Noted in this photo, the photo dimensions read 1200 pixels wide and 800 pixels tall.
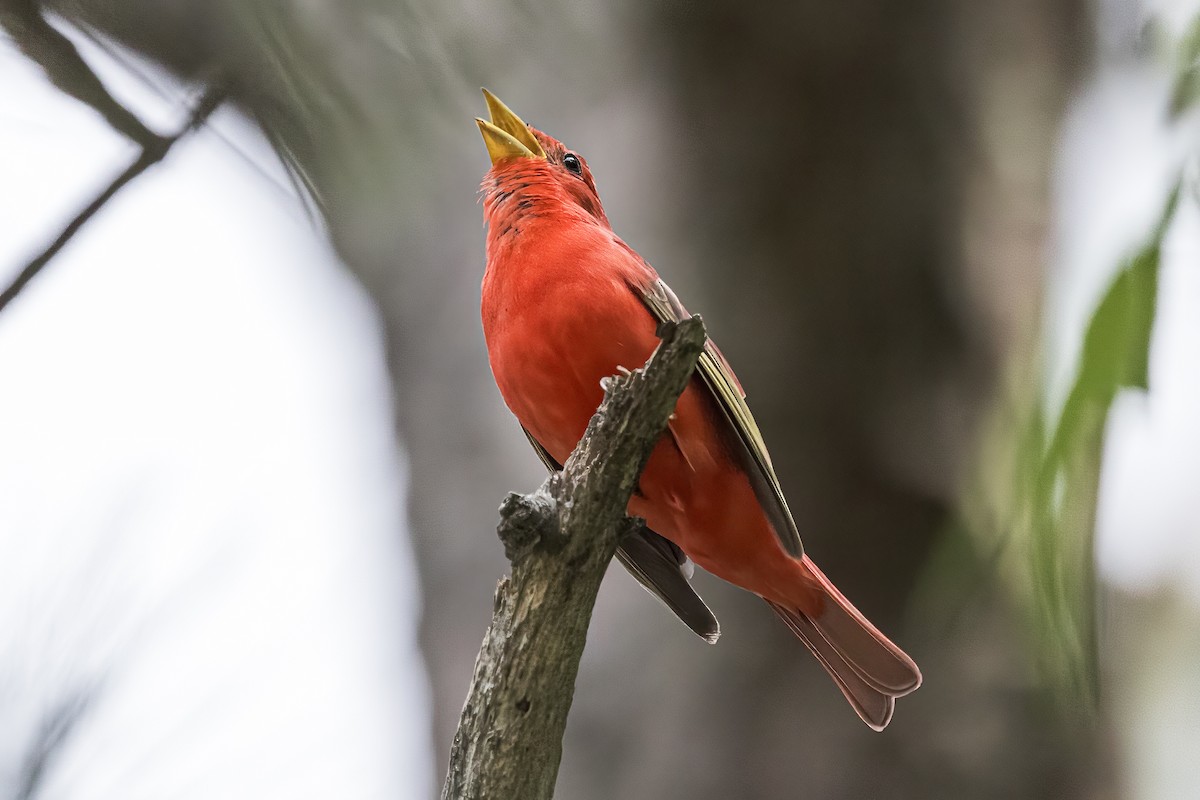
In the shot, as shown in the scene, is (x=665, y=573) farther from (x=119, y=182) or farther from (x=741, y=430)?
(x=119, y=182)

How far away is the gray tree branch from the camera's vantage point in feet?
3.38

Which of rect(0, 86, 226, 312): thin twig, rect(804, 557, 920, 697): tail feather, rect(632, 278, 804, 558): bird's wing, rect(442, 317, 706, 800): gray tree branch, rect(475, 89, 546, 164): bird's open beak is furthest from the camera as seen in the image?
rect(475, 89, 546, 164): bird's open beak

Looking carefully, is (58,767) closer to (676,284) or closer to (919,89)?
(676,284)

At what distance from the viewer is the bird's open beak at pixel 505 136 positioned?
187 cm

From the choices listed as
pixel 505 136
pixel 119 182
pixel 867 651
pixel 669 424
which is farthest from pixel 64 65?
pixel 867 651

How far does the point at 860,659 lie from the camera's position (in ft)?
5.83

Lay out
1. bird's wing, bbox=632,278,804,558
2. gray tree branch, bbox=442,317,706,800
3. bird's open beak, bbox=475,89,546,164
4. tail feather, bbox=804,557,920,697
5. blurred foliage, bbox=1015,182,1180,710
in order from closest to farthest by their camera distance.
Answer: blurred foliage, bbox=1015,182,1180,710 → gray tree branch, bbox=442,317,706,800 → bird's wing, bbox=632,278,804,558 → tail feather, bbox=804,557,920,697 → bird's open beak, bbox=475,89,546,164

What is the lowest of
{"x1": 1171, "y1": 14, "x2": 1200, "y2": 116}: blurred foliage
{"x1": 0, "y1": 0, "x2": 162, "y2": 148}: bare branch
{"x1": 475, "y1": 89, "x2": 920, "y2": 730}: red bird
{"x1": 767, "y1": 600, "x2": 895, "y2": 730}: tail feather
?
{"x1": 1171, "y1": 14, "x2": 1200, "y2": 116}: blurred foliage

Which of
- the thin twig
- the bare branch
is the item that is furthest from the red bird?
the bare branch

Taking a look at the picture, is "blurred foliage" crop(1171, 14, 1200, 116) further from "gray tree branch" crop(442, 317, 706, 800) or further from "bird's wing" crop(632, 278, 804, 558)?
"bird's wing" crop(632, 278, 804, 558)

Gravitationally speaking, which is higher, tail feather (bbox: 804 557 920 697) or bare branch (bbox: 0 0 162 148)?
bare branch (bbox: 0 0 162 148)

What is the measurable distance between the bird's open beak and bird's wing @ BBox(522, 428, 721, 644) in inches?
22.0

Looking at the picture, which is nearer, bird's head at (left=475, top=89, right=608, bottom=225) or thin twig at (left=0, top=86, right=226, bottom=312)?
thin twig at (left=0, top=86, right=226, bottom=312)

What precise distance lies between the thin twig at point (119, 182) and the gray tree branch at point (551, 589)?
928mm
